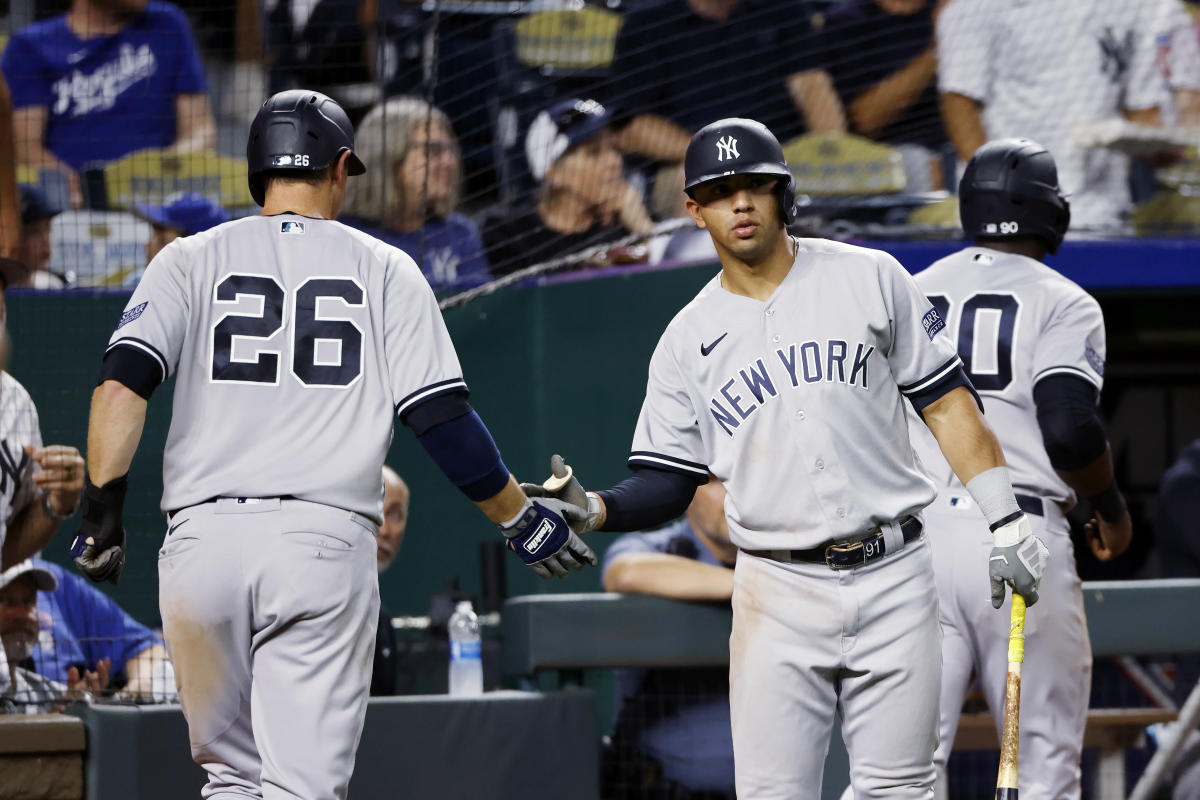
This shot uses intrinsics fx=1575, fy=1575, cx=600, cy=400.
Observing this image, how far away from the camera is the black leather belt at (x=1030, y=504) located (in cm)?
396

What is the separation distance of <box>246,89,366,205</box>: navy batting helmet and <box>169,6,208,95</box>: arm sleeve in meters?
3.36

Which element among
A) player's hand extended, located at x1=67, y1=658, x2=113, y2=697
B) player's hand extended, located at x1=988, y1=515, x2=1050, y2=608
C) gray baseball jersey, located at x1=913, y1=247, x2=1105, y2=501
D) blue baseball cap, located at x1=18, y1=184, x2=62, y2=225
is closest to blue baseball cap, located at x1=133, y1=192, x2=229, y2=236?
blue baseball cap, located at x1=18, y1=184, x2=62, y2=225

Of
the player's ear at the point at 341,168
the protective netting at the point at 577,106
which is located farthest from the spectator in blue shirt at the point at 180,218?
the player's ear at the point at 341,168

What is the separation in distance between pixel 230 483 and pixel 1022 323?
2030 millimetres

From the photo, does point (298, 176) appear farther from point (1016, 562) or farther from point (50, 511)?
point (1016, 562)

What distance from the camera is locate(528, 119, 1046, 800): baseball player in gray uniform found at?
309cm

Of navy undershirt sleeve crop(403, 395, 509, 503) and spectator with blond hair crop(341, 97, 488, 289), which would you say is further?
spectator with blond hair crop(341, 97, 488, 289)

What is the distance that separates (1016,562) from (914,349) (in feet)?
1.55

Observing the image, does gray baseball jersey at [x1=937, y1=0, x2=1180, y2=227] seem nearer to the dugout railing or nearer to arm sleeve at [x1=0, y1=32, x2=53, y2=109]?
the dugout railing

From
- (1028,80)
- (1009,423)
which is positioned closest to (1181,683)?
(1009,423)

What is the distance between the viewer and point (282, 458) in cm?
327

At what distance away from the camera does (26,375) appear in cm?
510

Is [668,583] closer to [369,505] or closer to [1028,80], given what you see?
[369,505]

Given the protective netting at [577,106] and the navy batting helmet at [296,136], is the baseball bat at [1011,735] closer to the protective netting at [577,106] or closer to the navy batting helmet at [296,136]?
the navy batting helmet at [296,136]
